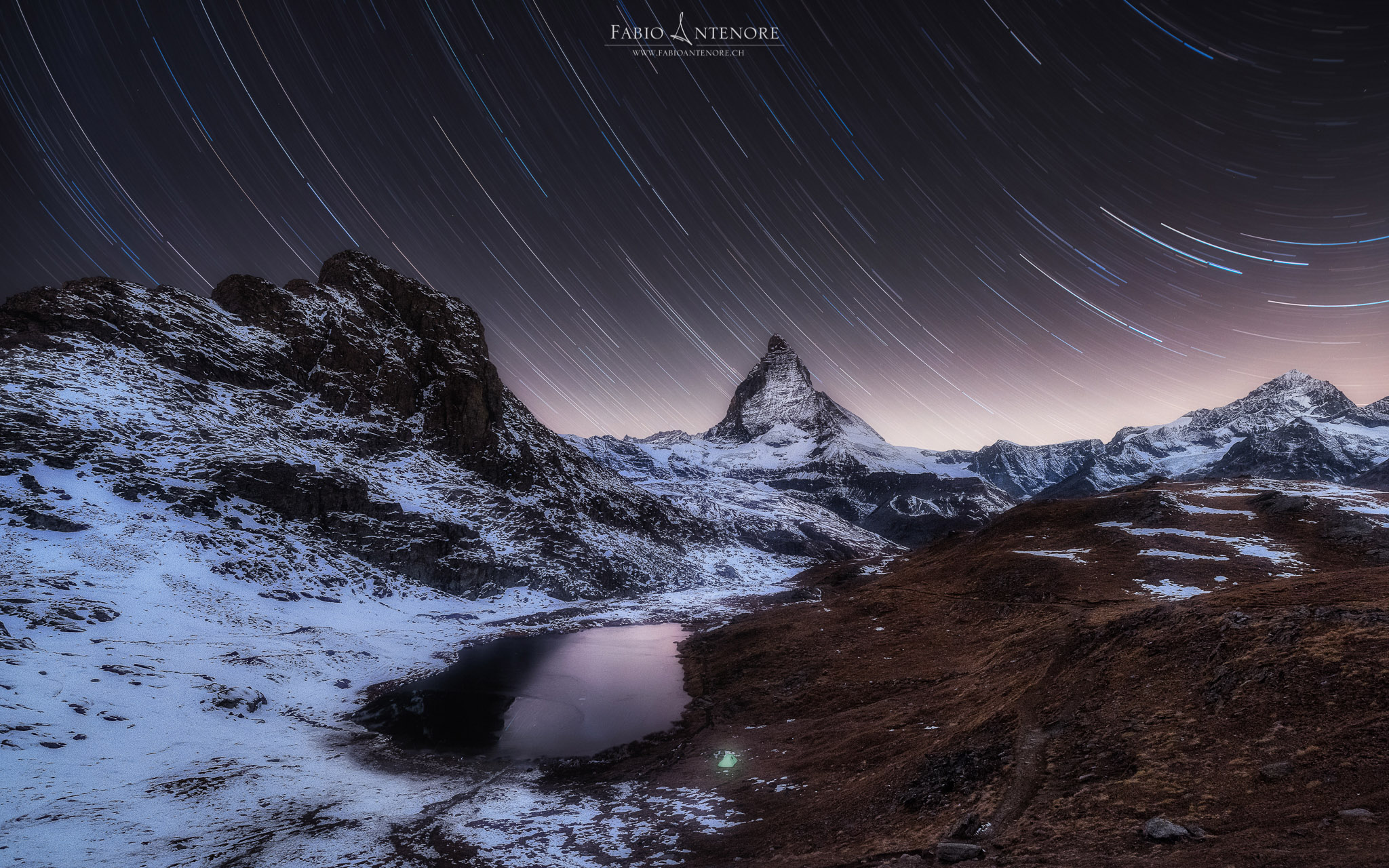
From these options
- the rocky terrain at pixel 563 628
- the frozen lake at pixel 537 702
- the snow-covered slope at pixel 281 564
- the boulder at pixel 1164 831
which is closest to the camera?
the boulder at pixel 1164 831

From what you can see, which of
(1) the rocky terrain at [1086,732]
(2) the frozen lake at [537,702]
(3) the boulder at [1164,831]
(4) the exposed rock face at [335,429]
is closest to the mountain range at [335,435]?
(4) the exposed rock face at [335,429]

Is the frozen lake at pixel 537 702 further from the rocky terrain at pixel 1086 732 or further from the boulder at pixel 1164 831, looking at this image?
the boulder at pixel 1164 831

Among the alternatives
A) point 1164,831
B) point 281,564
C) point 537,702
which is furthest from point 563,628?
point 1164,831

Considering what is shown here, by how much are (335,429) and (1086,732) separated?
4416 inches

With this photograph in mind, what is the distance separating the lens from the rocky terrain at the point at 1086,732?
32.6 feet

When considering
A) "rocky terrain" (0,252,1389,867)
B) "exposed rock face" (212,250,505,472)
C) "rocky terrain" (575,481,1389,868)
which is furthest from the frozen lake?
"exposed rock face" (212,250,505,472)

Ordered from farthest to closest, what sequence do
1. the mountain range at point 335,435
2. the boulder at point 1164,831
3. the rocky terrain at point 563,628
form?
1. the mountain range at point 335,435
2. the rocky terrain at point 563,628
3. the boulder at point 1164,831

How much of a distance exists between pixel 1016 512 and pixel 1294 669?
203 ft

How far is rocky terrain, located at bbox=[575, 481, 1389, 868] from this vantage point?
9.94 meters

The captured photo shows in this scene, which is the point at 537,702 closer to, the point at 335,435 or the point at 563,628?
the point at 563,628

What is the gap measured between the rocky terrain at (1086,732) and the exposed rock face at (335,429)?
6180 centimetres

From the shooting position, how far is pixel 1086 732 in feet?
48.3

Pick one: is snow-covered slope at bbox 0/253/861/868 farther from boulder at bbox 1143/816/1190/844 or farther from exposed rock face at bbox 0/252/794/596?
boulder at bbox 1143/816/1190/844

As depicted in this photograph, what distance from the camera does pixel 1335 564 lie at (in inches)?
1460
